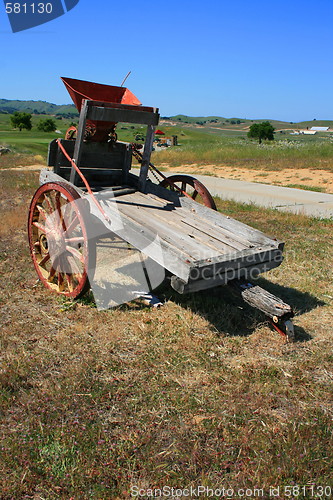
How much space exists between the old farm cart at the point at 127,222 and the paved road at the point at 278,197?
206 inches

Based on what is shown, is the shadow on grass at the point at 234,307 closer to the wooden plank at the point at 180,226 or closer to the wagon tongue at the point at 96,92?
the wooden plank at the point at 180,226

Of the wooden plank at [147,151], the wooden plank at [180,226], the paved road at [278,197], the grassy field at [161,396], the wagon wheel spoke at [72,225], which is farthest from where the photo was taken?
the paved road at [278,197]

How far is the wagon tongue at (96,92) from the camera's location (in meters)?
4.83

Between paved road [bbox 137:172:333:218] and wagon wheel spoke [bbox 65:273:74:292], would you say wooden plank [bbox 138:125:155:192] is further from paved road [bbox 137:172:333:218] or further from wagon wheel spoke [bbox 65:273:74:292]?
paved road [bbox 137:172:333:218]

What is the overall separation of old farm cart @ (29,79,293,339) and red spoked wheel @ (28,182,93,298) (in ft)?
0.04

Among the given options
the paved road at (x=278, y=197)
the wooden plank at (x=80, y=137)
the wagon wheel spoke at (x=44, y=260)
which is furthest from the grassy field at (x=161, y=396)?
the paved road at (x=278, y=197)

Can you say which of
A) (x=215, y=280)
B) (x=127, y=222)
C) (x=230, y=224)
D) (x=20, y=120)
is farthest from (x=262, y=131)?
(x=215, y=280)

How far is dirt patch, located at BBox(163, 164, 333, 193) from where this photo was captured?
15130 millimetres

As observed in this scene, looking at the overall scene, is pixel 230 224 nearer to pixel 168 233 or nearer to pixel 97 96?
pixel 168 233

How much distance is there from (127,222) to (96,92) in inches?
85.1

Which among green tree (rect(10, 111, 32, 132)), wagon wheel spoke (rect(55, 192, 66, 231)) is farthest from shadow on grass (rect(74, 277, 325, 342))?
green tree (rect(10, 111, 32, 132))

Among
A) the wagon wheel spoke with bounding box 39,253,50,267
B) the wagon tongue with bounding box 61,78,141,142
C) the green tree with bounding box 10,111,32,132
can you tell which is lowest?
the wagon wheel spoke with bounding box 39,253,50,267

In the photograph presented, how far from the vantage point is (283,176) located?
17.2m

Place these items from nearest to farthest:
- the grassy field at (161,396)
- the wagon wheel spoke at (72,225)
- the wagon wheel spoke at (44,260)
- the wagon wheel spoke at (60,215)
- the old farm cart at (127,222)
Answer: the grassy field at (161,396), the old farm cart at (127,222), the wagon wheel spoke at (72,225), the wagon wheel spoke at (60,215), the wagon wheel spoke at (44,260)
